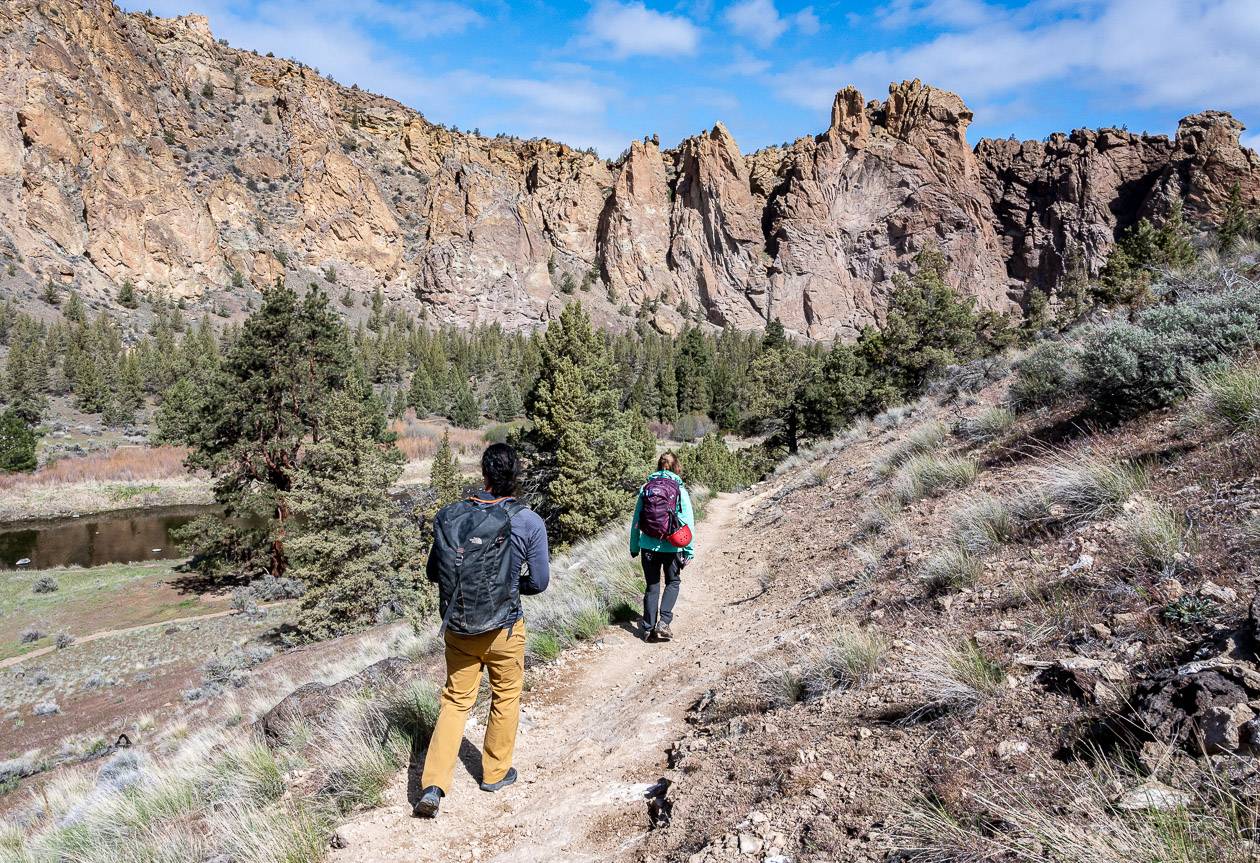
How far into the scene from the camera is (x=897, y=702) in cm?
317

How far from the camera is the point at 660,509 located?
623 centimetres

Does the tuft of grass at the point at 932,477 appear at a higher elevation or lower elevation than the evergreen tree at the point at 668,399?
lower

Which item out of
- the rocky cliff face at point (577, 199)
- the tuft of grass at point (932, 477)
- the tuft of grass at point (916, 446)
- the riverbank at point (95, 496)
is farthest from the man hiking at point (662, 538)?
the rocky cliff face at point (577, 199)

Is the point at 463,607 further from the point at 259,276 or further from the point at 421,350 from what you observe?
the point at 259,276

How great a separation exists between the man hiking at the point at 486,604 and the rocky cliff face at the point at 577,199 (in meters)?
99.8

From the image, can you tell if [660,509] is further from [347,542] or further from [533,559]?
[347,542]

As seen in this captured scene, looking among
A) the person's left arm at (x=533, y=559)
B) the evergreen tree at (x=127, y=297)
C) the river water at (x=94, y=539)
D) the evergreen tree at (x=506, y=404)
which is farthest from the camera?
the evergreen tree at (x=127, y=297)

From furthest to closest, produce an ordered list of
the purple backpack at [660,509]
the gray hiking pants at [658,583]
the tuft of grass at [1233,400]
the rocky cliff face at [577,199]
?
the rocky cliff face at [577,199] < the gray hiking pants at [658,583] < the purple backpack at [660,509] < the tuft of grass at [1233,400]

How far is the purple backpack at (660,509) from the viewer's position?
20.4ft

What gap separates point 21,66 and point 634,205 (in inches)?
3320

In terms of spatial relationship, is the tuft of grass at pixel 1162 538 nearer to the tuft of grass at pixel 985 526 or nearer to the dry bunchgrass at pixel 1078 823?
the tuft of grass at pixel 985 526

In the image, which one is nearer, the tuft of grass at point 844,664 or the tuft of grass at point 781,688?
the tuft of grass at point 844,664

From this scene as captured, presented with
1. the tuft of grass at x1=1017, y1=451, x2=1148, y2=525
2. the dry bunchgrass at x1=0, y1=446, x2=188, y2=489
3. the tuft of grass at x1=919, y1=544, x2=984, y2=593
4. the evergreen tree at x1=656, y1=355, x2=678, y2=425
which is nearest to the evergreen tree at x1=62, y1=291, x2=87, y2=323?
the dry bunchgrass at x1=0, y1=446, x2=188, y2=489

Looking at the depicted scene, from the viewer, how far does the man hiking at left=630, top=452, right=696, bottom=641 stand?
6.22 m
